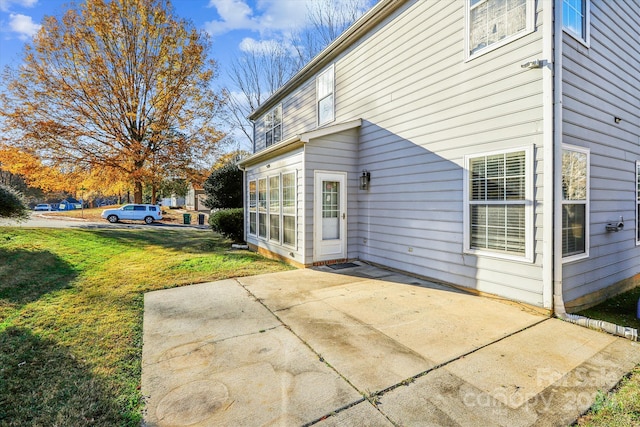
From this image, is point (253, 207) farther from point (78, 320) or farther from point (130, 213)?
point (130, 213)

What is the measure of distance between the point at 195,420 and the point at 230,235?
30.5 feet

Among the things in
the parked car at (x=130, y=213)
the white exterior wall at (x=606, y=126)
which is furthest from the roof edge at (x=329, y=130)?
the parked car at (x=130, y=213)

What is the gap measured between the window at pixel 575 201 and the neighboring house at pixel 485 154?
0.09 ft

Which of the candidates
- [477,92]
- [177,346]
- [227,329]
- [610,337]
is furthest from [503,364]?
[477,92]

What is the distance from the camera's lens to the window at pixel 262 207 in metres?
8.45

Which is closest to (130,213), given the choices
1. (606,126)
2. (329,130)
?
(329,130)

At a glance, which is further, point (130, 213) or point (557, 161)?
point (130, 213)

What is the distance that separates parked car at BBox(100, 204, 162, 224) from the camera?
62.3ft

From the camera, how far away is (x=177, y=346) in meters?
3.03

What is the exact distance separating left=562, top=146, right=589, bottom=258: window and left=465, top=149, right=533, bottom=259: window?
0.50 metres

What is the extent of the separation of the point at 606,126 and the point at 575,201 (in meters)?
1.61

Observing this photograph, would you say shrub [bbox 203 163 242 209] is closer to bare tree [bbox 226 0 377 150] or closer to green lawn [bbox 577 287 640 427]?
bare tree [bbox 226 0 377 150]

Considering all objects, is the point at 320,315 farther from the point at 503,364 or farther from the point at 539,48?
the point at 539,48

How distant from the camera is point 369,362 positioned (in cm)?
271
